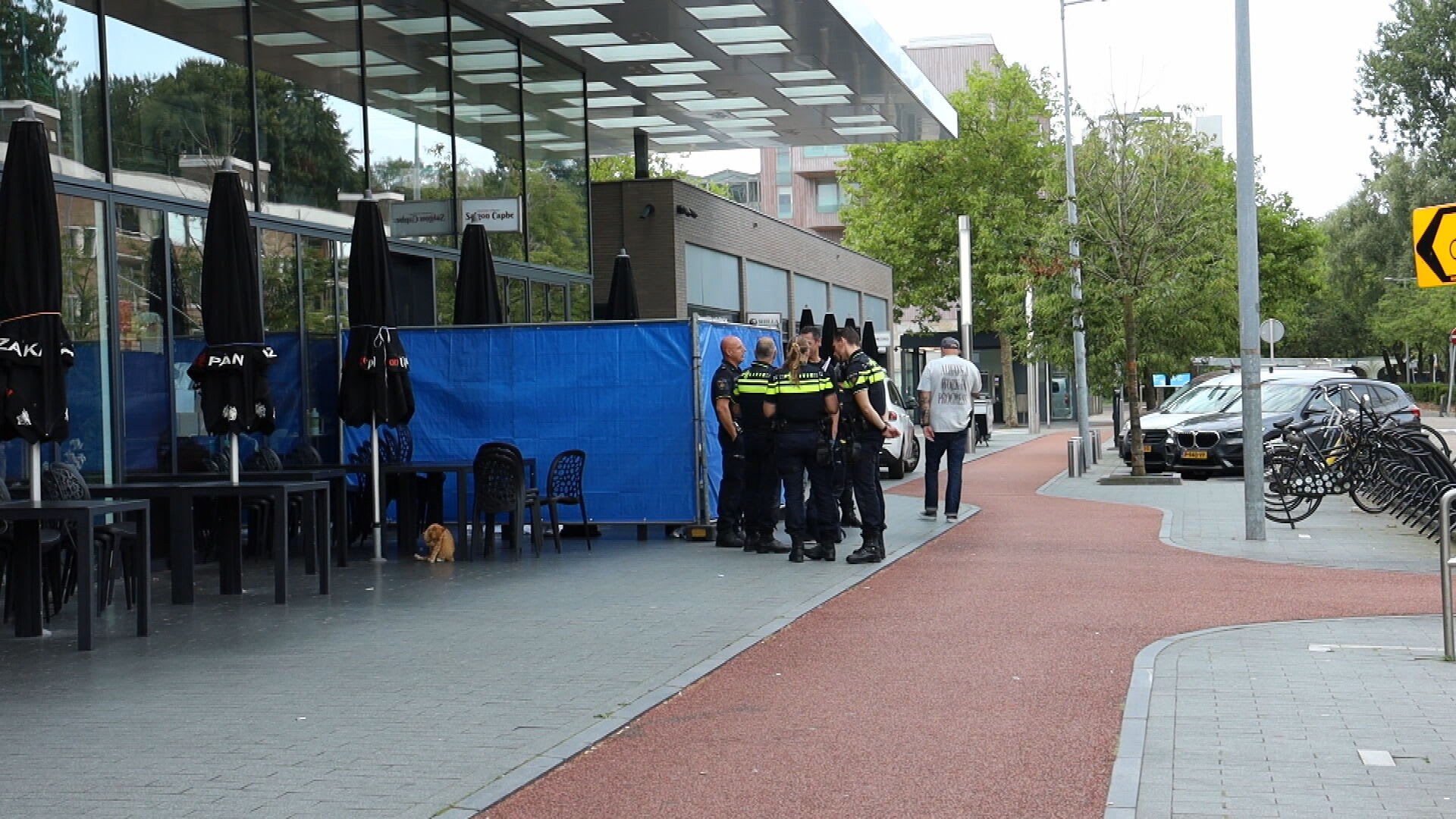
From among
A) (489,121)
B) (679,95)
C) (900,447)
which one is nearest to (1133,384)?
(900,447)

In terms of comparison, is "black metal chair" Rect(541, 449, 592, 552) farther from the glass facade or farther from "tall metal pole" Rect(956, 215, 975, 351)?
"tall metal pole" Rect(956, 215, 975, 351)

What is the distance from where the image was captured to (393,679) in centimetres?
851

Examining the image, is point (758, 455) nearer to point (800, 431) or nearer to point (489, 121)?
point (800, 431)

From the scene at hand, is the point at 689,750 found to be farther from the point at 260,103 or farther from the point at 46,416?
the point at 260,103

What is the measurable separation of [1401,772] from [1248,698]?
1.52m

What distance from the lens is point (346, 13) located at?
1845cm

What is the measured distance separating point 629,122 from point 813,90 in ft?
15.3

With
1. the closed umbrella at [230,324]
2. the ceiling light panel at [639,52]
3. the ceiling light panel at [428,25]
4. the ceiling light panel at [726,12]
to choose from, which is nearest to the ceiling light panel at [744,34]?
the ceiling light panel at [726,12]

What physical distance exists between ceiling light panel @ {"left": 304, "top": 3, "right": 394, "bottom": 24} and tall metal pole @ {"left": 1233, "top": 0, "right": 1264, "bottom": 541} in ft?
30.4

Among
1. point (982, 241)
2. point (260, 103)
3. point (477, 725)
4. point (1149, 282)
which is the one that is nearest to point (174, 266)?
point (260, 103)

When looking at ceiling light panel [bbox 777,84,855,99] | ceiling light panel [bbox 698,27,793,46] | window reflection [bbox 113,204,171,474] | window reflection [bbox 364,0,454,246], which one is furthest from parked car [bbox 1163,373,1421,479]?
window reflection [bbox 113,204,171,474]

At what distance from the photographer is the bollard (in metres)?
8.38

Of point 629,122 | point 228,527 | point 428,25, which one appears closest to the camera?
point 228,527

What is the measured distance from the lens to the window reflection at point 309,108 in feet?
54.2
